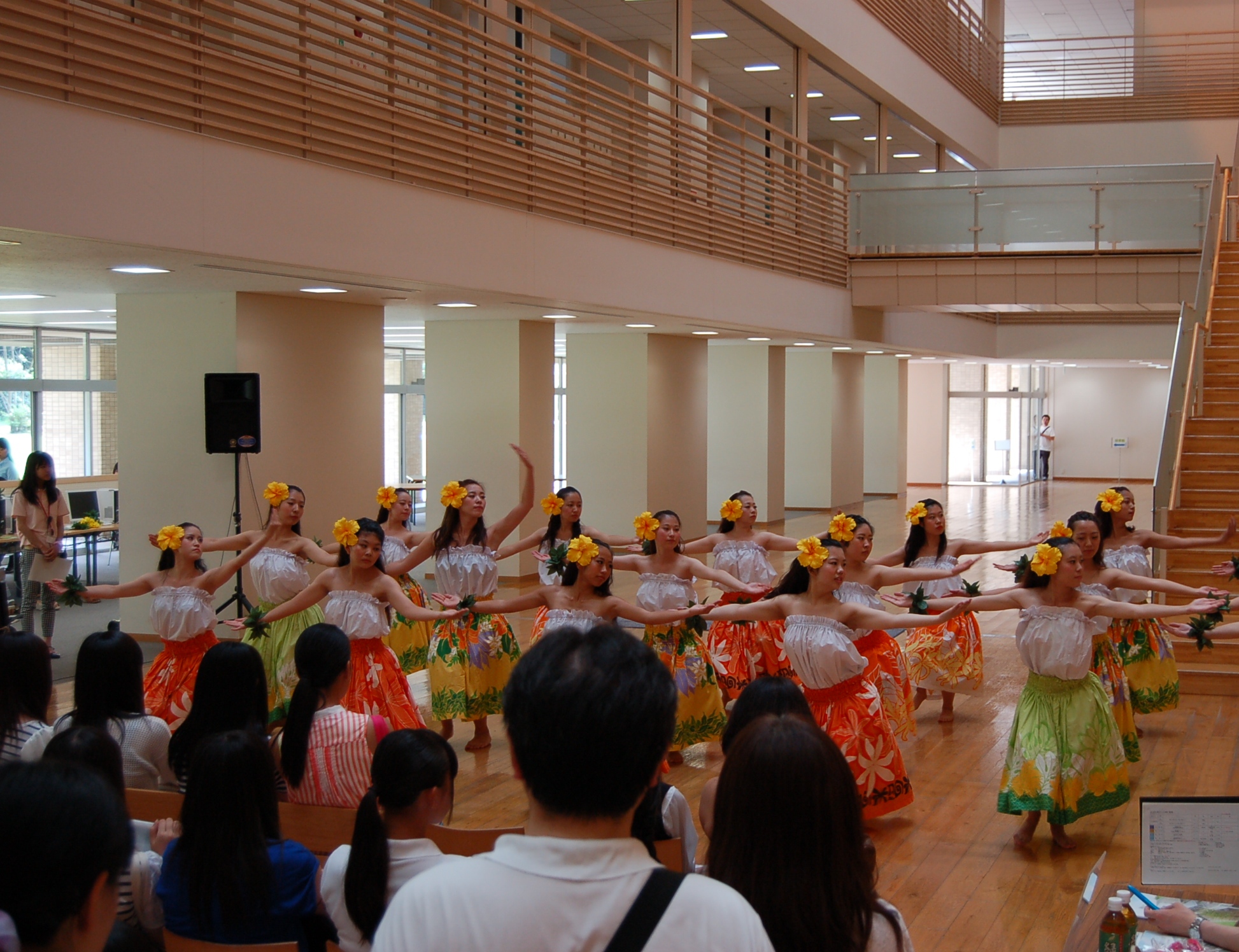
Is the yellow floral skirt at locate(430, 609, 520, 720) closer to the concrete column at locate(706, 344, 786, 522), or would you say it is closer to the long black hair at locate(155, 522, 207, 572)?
the long black hair at locate(155, 522, 207, 572)

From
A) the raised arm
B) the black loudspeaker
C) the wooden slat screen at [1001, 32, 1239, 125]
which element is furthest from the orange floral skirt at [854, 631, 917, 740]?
the wooden slat screen at [1001, 32, 1239, 125]

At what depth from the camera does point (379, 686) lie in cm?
658

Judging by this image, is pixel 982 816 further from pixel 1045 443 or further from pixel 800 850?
pixel 1045 443

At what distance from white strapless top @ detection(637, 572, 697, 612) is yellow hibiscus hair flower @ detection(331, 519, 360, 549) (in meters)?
1.65

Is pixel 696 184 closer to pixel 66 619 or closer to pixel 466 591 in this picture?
pixel 466 591

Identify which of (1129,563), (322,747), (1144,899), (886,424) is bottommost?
(1144,899)

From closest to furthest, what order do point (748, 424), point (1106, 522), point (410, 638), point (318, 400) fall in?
point (1106, 522) → point (410, 638) → point (318, 400) → point (748, 424)

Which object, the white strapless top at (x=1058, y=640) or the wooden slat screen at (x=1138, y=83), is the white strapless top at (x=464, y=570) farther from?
the wooden slat screen at (x=1138, y=83)

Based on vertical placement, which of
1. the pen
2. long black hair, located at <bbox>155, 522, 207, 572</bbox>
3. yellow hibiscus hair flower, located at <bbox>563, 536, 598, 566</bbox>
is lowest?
the pen

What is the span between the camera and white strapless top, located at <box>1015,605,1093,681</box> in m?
5.56

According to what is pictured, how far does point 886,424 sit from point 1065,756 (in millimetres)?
21300

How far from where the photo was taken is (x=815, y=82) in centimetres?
1791

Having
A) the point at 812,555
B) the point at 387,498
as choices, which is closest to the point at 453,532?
the point at 387,498

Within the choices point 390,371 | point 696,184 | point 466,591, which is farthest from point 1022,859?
point 390,371
